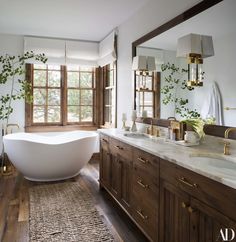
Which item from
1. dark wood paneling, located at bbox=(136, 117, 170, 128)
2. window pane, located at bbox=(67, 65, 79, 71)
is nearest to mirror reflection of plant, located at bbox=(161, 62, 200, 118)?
dark wood paneling, located at bbox=(136, 117, 170, 128)

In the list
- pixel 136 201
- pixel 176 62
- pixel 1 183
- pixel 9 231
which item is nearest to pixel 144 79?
pixel 176 62

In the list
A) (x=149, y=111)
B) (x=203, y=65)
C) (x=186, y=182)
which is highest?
(x=203, y=65)

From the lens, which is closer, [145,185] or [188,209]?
[188,209]

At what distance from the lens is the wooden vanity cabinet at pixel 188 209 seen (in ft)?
4.38

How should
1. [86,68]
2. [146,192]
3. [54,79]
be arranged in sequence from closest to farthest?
[146,192]
[54,79]
[86,68]

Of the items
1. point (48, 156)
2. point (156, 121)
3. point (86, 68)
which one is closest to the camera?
point (156, 121)

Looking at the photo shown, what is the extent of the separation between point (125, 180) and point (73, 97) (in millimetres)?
3123

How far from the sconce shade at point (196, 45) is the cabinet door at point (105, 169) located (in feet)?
5.21

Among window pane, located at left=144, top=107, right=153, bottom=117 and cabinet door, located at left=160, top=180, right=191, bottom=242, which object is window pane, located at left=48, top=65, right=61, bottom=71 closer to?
window pane, located at left=144, top=107, right=153, bottom=117

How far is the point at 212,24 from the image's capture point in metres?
2.16

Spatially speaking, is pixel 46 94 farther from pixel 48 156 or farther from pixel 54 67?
pixel 48 156

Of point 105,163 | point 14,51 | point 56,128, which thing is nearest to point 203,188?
point 105,163

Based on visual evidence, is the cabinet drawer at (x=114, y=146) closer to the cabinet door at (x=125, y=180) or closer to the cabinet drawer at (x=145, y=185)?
the cabinet door at (x=125, y=180)

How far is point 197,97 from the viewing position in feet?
7.79
